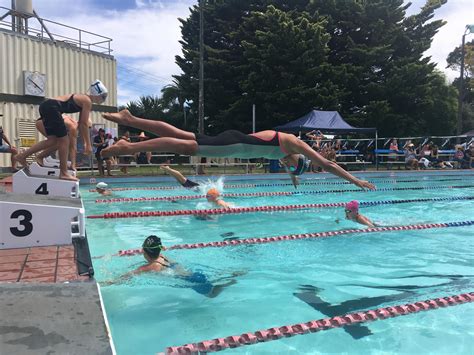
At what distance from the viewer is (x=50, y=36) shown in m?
19.8

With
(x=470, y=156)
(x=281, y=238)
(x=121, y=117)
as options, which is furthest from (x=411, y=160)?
(x=121, y=117)

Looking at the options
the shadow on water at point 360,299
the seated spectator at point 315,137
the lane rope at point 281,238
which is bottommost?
the shadow on water at point 360,299

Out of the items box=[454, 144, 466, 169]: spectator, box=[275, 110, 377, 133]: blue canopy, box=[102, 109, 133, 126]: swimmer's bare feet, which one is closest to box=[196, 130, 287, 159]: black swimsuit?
box=[102, 109, 133, 126]: swimmer's bare feet

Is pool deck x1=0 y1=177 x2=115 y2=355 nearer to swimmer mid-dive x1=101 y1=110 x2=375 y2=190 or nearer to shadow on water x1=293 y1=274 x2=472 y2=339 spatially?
swimmer mid-dive x1=101 y1=110 x2=375 y2=190

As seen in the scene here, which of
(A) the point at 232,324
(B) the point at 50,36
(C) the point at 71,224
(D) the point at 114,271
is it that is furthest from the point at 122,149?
(B) the point at 50,36

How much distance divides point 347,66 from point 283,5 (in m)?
6.29

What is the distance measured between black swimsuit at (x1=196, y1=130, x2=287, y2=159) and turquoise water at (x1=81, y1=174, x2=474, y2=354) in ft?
4.96

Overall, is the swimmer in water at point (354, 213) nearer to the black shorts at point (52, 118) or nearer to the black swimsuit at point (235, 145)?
the black swimsuit at point (235, 145)

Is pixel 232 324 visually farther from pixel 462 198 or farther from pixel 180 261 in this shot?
pixel 462 198

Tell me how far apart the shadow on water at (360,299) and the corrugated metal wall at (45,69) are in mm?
16560

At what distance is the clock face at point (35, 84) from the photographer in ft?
60.7

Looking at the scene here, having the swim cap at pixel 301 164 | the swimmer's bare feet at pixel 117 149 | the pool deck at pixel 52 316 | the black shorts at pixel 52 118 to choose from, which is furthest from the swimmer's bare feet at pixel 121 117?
the swim cap at pixel 301 164

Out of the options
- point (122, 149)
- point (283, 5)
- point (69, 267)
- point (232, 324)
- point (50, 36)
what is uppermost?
point (283, 5)

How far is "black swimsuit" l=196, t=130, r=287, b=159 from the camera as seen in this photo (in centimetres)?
520
